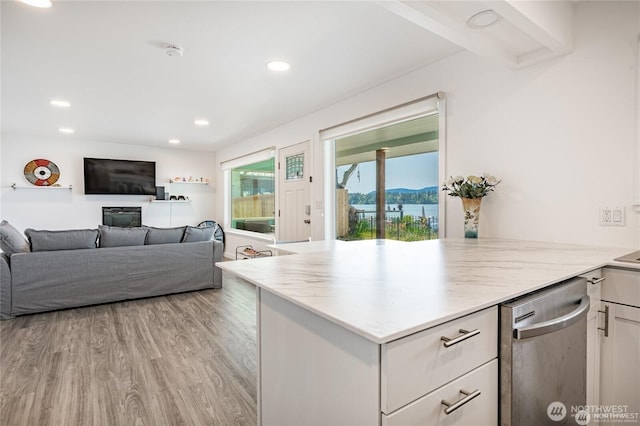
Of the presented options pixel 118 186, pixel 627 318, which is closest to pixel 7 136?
pixel 118 186

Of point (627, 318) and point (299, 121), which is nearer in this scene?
point (627, 318)

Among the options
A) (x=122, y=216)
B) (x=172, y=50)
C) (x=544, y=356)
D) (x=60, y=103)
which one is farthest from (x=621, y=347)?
(x=122, y=216)

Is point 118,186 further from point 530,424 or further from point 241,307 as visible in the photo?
point 530,424

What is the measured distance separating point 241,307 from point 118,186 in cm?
427

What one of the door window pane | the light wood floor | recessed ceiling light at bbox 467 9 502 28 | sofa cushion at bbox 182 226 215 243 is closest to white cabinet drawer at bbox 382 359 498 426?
the light wood floor

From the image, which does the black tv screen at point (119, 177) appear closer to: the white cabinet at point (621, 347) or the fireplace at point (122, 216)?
the fireplace at point (122, 216)

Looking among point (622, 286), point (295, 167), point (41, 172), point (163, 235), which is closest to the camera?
point (622, 286)

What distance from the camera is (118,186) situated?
618cm

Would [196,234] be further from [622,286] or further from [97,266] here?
[622,286]

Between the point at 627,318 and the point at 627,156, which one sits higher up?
the point at 627,156

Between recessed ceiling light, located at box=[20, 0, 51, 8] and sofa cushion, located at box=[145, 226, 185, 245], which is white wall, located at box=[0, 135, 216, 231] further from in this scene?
recessed ceiling light, located at box=[20, 0, 51, 8]

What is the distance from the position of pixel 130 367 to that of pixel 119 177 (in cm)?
503

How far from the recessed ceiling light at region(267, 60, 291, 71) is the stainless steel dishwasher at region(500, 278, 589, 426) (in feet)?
8.14

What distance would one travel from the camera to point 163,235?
4.08 m
